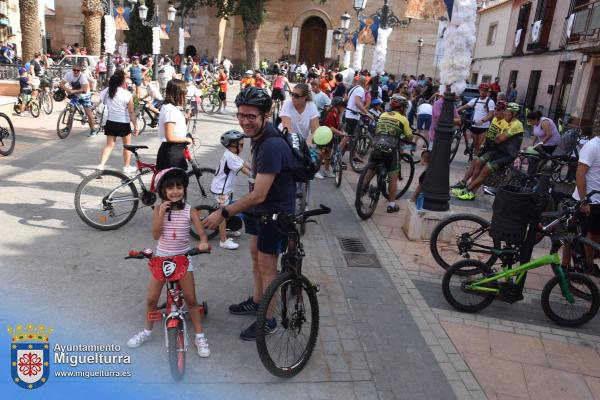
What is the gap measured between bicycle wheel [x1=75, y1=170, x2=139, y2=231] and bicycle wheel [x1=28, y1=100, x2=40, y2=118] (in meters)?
9.80

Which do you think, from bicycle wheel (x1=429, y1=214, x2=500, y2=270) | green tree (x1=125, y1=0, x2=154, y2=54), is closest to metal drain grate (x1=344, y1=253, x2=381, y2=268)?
bicycle wheel (x1=429, y1=214, x2=500, y2=270)

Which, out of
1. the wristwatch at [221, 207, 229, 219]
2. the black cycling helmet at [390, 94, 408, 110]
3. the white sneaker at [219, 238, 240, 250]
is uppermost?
Answer: the black cycling helmet at [390, 94, 408, 110]

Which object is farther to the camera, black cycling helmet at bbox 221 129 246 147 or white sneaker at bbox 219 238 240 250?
white sneaker at bbox 219 238 240 250

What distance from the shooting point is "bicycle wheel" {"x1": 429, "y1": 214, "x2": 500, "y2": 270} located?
511 centimetres

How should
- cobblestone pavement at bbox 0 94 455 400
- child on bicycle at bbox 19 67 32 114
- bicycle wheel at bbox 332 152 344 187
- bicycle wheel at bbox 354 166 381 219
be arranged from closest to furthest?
1. cobblestone pavement at bbox 0 94 455 400
2. bicycle wheel at bbox 354 166 381 219
3. bicycle wheel at bbox 332 152 344 187
4. child on bicycle at bbox 19 67 32 114

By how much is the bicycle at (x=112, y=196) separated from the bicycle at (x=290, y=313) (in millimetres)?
2676

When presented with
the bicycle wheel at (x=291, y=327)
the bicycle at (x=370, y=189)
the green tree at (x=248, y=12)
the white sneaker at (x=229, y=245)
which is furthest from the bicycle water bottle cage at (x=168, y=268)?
the green tree at (x=248, y=12)

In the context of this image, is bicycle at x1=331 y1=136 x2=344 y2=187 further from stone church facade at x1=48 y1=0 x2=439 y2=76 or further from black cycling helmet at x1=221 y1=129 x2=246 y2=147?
stone church facade at x1=48 y1=0 x2=439 y2=76

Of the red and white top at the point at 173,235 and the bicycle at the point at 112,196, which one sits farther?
the bicycle at the point at 112,196

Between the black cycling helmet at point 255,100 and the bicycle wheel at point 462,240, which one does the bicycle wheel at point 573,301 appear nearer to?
the bicycle wheel at point 462,240

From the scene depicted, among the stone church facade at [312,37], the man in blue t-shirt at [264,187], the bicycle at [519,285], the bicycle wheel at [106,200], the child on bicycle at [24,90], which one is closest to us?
the man in blue t-shirt at [264,187]

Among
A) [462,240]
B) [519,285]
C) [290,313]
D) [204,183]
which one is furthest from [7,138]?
[519,285]

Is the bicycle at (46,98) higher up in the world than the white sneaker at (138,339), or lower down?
higher up

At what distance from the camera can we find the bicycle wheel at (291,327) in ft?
11.4
